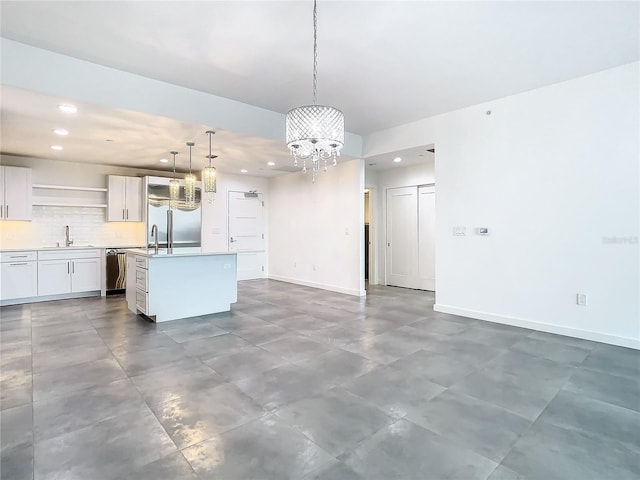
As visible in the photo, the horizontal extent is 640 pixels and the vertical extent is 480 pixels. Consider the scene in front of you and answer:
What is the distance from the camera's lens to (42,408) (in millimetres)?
2348

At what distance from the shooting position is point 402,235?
25.2 ft

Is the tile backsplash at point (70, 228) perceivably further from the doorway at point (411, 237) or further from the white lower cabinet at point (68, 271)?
the doorway at point (411, 237)

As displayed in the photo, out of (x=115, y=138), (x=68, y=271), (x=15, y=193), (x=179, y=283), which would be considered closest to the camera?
(x=179, y=283)

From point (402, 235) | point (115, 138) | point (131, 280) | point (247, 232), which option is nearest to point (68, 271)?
point (131, 280)

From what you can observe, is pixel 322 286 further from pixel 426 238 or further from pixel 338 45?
pixel 338 45

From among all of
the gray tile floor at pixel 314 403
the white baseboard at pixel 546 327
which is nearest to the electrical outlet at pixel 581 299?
the white baseboard at pixel 546 327

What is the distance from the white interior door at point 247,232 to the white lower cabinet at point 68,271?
280 centimetres

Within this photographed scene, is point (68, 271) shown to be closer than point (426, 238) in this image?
Yes

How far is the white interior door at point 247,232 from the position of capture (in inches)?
330

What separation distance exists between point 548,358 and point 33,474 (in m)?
3.91

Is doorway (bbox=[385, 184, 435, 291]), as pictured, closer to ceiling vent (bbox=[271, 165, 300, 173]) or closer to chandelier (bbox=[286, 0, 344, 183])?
ceiling vent (bbox=[271, 165, 300, 173])

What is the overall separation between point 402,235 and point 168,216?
504 cm

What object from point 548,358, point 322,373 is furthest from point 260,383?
point 548,358

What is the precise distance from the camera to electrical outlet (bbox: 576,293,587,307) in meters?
3.88
